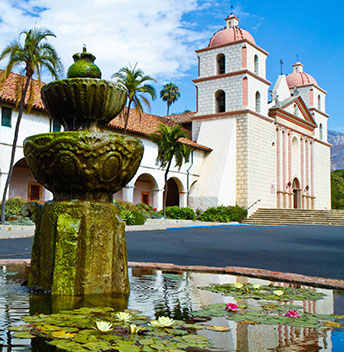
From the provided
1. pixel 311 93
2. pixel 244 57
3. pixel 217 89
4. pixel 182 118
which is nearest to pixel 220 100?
pixel 217 89

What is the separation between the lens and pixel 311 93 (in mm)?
40594

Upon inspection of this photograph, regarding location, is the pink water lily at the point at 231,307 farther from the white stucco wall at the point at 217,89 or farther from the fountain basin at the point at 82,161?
the white stucco wall at the point at 217,89

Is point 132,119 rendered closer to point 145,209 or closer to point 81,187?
point 145,209

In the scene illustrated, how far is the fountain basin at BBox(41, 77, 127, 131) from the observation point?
13.2 ft

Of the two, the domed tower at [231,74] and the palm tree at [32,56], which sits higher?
the domed tower at [231,74]

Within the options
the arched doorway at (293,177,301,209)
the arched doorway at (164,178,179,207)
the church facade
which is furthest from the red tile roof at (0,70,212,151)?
the arched doorway at (293,177,301,209)

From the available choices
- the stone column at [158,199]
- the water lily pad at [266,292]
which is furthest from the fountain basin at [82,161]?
the stone column at [158,199]

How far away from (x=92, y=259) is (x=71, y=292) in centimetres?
33

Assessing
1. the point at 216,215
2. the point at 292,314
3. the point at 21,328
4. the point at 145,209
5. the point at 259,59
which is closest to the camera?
the point at 21,328

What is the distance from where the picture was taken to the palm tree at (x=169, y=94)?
5092 centimetres

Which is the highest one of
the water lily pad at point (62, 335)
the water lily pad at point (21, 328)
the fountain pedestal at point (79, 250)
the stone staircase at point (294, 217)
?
the stone staircase at point (294, 217)

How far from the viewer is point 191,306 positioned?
11.4 ft

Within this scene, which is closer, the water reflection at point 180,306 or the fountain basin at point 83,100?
the water reflection at point 180,306

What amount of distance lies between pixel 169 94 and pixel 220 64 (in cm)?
1997
